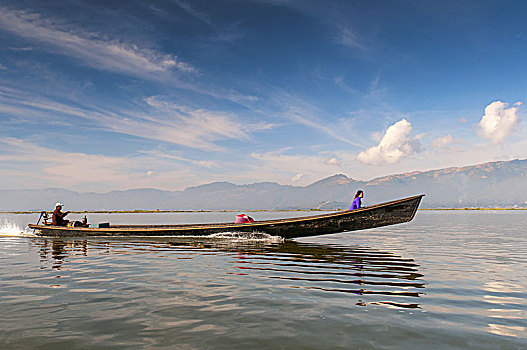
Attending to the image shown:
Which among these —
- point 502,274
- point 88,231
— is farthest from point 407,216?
point 88,231

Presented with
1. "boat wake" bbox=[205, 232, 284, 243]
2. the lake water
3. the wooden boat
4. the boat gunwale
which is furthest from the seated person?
the lake water

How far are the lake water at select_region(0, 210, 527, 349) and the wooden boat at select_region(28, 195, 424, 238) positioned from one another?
4358mm

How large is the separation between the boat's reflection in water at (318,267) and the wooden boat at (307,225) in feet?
3.07

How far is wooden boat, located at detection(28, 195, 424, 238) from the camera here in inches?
733

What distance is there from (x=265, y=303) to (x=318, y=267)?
5.27m

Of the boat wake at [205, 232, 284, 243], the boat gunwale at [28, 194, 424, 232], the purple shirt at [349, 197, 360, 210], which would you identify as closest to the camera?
the boat gunwale at [28, 194, 424, 232]

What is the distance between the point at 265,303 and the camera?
776 cm

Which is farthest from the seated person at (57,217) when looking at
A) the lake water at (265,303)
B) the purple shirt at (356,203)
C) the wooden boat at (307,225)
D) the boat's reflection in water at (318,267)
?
the purple shirt at (356,203)

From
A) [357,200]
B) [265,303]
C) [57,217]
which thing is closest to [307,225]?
[357,200]

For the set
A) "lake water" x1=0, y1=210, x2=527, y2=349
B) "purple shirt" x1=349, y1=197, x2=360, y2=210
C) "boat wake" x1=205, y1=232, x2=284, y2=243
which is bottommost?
"lake water" x1=0, y1=210, x2=527, y2=349

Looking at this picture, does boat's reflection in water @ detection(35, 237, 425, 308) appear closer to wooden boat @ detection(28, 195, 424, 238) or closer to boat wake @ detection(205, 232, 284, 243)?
boat wake @ detection(205, 232, 284, 243)

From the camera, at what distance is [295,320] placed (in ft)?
21.5

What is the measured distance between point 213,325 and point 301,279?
4.58m

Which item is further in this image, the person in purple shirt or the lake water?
the person in purple shirt
